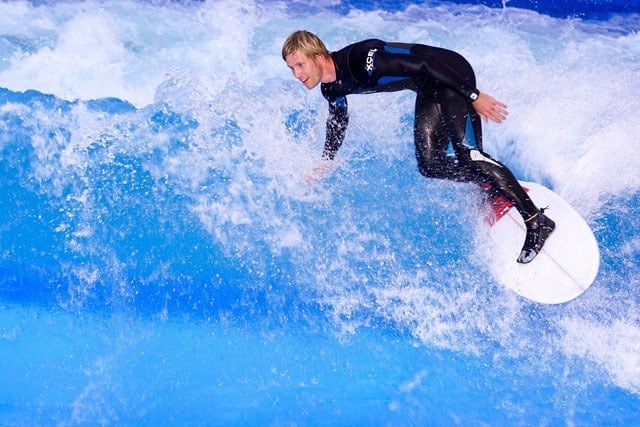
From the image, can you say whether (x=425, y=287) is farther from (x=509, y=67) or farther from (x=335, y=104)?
(x=509, y=67)

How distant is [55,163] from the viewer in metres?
3.53

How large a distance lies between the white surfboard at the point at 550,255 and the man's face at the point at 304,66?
3.75ft

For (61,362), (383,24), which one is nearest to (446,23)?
(383,24)

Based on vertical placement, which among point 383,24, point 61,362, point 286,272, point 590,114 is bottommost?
point 61,362

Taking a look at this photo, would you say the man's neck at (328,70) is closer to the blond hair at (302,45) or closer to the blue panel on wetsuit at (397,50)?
the blond hair at (302,45)

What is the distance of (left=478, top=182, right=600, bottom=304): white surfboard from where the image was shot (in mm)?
2934

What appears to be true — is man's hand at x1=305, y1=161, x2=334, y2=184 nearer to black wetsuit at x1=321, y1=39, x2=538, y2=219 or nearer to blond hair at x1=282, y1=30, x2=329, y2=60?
black wetsuit at x1=321, y1=39, x2=538, y2=219

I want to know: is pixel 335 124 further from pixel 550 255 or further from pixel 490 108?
pixel 550 255

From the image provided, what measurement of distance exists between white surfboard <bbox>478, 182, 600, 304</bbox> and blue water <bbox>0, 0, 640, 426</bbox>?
0.48 feet

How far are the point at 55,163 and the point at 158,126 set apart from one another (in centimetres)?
61

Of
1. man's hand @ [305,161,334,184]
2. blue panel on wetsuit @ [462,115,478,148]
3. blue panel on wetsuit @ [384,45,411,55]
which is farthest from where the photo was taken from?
man's hand @ [305,161,334,184]

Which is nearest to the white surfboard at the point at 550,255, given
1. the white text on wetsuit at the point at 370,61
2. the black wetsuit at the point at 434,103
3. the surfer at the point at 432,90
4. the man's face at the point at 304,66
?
the surfer at the point at 432,90

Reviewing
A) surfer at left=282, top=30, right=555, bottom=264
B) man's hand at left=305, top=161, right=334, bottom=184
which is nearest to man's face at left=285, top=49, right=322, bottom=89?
surfer at left=282, top=30, right=555, bottom=264

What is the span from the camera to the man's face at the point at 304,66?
261cm
